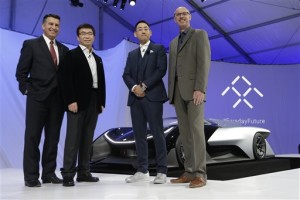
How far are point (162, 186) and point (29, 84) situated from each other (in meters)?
1.35

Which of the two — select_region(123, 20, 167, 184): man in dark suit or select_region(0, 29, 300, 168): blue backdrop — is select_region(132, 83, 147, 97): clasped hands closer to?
select_region(123, 20, 167, 184): man in dark suit

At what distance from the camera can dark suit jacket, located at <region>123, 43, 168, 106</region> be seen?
9.63 feet

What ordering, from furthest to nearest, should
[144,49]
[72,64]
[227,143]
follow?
[227,143], [144,49], [72,64]

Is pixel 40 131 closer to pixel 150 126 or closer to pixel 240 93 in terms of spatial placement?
pixel 150 126

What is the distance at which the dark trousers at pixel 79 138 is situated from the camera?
2.79m

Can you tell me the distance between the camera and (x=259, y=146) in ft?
16.7

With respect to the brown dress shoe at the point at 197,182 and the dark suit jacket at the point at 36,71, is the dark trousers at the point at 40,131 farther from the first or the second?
the brown dress shoe at the point at 197,182

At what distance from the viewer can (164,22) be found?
9469 mm

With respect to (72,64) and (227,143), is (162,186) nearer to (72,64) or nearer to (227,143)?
(72,64)

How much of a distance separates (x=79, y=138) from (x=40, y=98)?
452mm

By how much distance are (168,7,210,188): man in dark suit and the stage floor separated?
19cm

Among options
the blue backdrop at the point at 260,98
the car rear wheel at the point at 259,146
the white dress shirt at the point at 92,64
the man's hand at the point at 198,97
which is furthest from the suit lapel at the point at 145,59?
the blue backdrop at the point at 260,98

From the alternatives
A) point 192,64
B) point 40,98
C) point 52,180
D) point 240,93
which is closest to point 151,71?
point 192,64

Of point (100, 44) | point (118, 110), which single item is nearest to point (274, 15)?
point (100, 44)
